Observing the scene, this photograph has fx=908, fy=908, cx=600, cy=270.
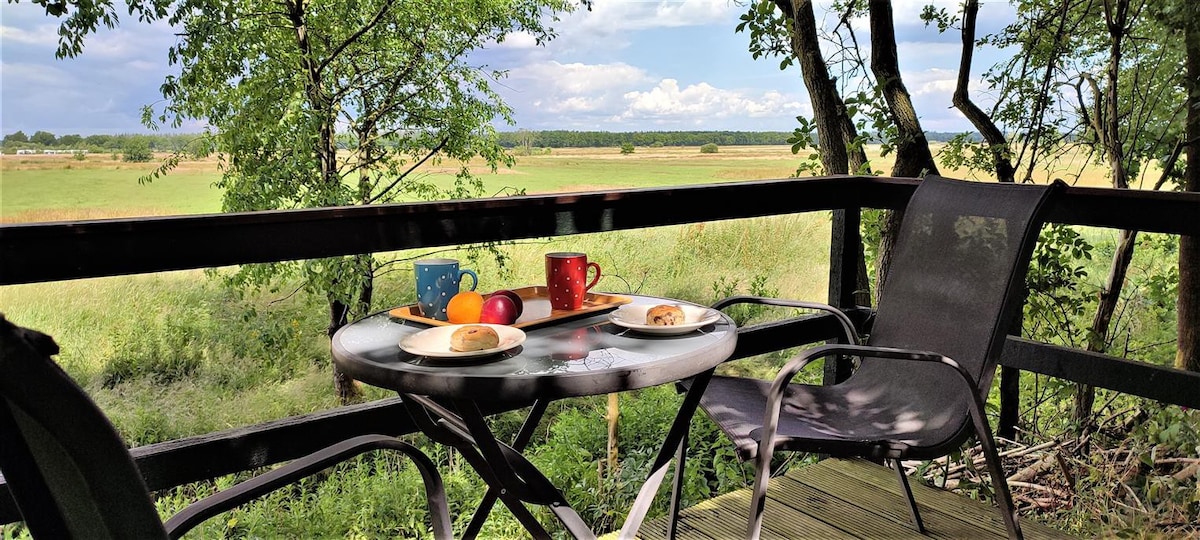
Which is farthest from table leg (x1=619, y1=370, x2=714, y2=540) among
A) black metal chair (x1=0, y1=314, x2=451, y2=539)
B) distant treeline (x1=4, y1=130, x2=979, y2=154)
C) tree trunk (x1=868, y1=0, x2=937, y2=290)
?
distant treeline (x1=4, y1=130, x2=979, y2=154)

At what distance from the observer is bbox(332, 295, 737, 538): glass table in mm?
1466

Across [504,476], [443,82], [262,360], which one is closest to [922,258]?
[504,476]

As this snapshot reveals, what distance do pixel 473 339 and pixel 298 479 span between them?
373 mm

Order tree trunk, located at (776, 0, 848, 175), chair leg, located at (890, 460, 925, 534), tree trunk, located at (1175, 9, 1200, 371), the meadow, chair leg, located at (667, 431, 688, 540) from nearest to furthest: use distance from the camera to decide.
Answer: chair leg, located at (667, 431, 688, 540), chair leg, located at (890, 460, 925, 534), tree trunk, located at (1175, 9, 1200, 371), tree trunk, located at (776, 0, 848, 175), the meadow

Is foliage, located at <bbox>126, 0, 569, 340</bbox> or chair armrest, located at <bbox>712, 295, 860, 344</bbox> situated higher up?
foliage, located at <bbox>126, 0, 569, 340</bbox>

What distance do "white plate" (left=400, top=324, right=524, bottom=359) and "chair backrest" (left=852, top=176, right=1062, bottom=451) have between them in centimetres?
100

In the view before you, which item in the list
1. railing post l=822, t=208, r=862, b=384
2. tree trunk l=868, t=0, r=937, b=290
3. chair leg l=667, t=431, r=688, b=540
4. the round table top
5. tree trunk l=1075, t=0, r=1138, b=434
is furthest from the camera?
tree trunk l=868, t=0, r=937, b=290

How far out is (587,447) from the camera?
219 inches

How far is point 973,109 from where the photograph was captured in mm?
4688

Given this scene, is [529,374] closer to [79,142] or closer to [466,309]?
[466,309]

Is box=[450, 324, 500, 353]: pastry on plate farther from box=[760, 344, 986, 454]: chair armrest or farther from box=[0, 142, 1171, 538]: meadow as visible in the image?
box=[0, 142, 1171, 538]: meadow

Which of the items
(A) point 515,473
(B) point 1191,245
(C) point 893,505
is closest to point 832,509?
(C) point 893,505

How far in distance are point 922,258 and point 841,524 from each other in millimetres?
759

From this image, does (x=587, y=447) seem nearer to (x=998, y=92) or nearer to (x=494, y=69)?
(x=998, y=92)
